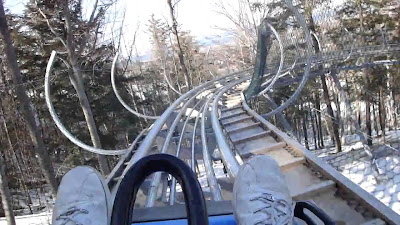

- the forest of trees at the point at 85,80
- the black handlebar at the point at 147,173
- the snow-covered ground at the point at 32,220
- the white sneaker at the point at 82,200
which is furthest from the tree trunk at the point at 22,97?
the black handlebar at the point at 147,173

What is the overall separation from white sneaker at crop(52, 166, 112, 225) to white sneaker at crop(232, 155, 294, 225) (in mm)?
381

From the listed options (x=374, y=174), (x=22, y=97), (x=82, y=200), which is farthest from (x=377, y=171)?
(x=82, y=200)

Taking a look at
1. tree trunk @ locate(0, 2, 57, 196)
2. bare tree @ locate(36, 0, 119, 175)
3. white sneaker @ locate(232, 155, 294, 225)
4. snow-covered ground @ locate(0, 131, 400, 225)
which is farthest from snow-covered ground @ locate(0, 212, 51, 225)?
white sneaker @ locate(232, 155, 294, 225)

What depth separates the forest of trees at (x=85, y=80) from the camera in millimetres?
6473

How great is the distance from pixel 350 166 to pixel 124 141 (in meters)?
7.71

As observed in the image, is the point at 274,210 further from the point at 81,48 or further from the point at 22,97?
the point at 81,48

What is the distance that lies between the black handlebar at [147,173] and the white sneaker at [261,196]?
26 centimetres

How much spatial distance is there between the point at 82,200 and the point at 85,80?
410 inches

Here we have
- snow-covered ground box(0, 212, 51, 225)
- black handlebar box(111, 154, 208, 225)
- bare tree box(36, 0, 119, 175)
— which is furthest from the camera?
snow-covered ground box(0, 212, 51, 225)

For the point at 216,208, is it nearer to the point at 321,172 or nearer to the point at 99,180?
the point at 99,180

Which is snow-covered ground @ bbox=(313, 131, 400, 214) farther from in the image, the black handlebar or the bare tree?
the black handlebar

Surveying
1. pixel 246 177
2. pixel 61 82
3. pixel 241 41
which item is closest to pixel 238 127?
pixel 246 177

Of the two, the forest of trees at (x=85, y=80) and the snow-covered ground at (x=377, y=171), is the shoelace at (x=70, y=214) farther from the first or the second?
the snow-covered ground at (x=377, y=171)

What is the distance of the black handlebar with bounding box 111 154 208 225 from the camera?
721 mm
